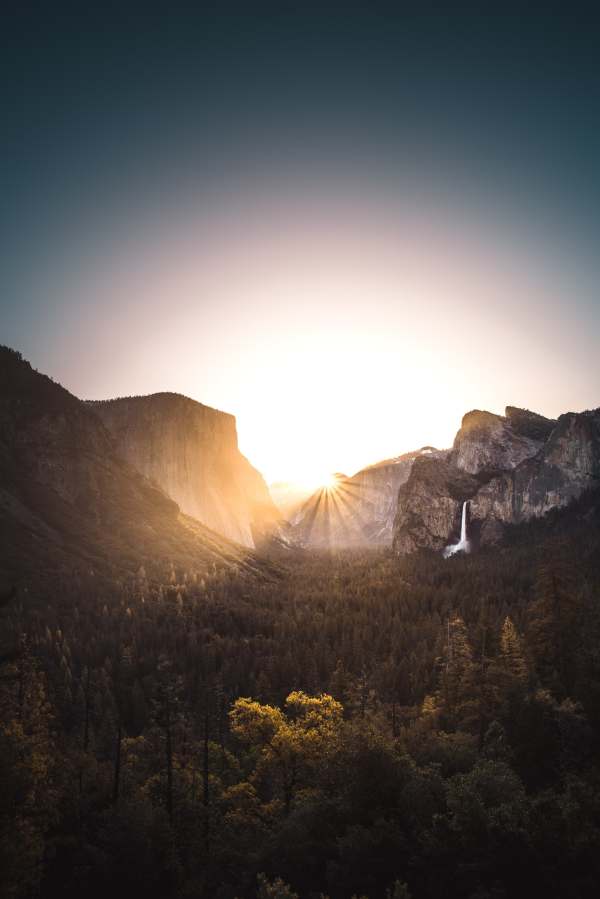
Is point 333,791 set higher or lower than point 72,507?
lower

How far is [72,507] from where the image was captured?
522 feet

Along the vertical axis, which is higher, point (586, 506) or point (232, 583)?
point (586, 506)

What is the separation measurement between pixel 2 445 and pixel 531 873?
180200mm

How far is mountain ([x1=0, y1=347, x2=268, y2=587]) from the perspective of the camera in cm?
13000

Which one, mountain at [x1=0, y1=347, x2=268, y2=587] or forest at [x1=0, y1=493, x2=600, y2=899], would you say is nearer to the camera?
forest at [x1=0, y1=493, x2=600, y2=899]

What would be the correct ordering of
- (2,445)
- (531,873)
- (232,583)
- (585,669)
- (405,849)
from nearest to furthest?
1. (531,873)
2. (405,849)
3. (585,669)
4. (232,583)
5. (2,445)

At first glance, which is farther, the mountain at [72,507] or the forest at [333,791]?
the mountain at [72,507]

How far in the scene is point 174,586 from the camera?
129m

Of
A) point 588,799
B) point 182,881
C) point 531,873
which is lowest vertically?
point 182,881

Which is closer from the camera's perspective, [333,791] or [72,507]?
[333,791]

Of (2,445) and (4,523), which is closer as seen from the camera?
(4,523)

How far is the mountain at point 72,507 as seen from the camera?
130000 mm

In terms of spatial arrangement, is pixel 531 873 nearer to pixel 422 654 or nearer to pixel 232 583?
pixel 422 654

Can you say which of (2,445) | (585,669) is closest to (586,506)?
(585,669)
